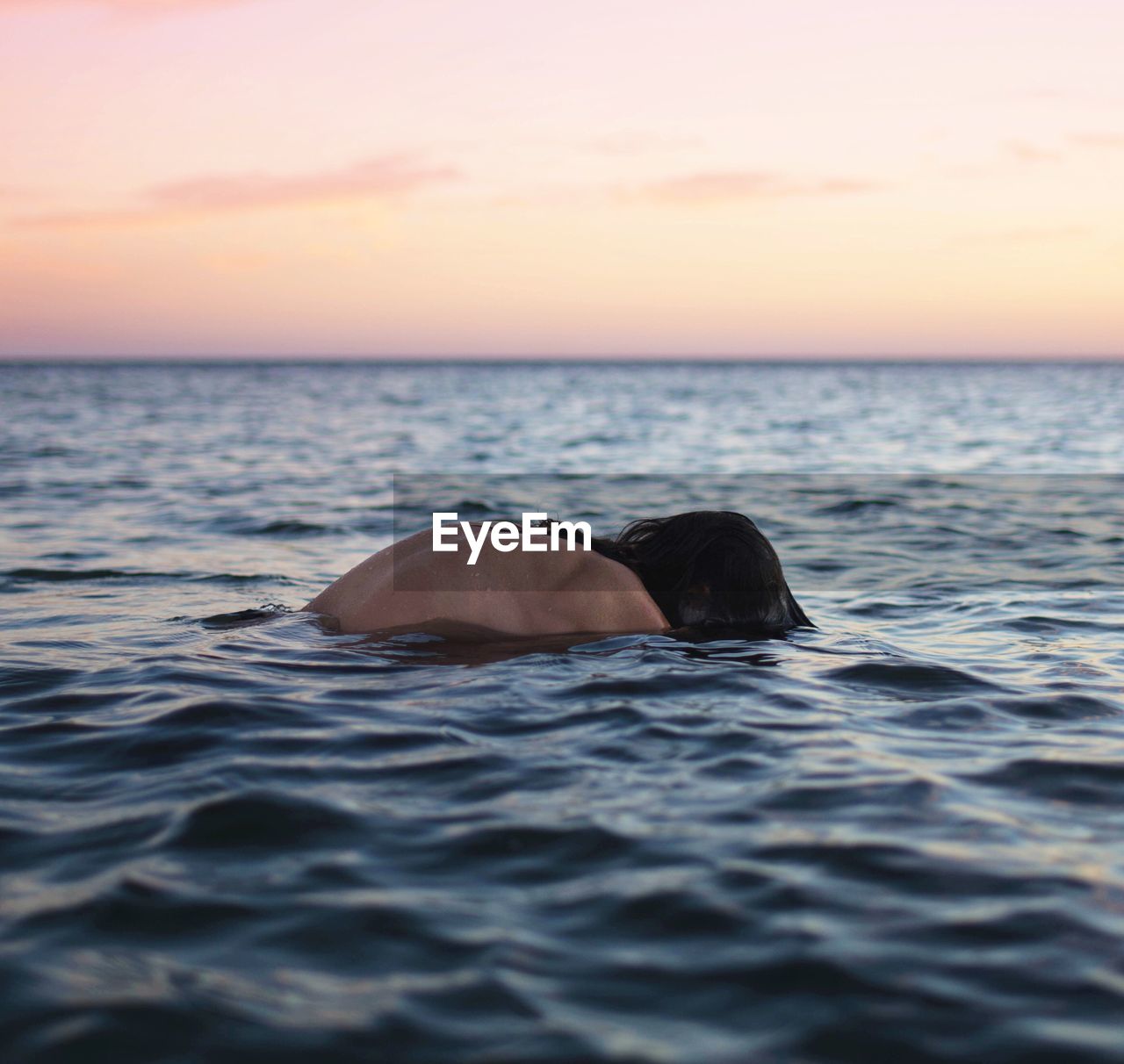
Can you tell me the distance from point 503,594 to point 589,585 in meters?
0.45

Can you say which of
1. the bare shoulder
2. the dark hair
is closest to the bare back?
the bare shoulder

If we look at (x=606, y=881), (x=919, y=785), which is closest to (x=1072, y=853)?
(x=919, y=785)

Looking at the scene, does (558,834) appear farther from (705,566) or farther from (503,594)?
(705,566)

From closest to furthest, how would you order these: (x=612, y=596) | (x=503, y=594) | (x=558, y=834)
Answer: (x=558, y=834)
(x=503, y=594)
(x=612, y=596)

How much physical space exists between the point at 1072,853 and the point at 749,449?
2256 centimetres

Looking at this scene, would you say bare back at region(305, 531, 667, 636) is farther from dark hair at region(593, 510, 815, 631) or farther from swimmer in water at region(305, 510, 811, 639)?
dark hair at region(593, 510, 815, 631)

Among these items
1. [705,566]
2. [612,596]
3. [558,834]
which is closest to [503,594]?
[612,596]

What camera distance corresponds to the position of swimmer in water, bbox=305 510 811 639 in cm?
599

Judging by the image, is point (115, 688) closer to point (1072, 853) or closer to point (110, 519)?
point (1072, 853)

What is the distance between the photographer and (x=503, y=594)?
612cm

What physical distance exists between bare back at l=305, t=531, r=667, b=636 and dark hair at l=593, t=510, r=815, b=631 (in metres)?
0.13

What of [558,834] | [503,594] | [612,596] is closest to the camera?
[558,834]

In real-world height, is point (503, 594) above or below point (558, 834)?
above

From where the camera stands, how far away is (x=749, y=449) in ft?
84.6
